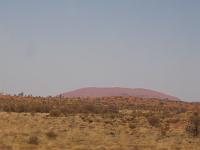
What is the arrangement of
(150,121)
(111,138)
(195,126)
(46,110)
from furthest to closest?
(46,110) < (150,121) < (195,126) < (111,138)

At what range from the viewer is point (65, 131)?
2914cm

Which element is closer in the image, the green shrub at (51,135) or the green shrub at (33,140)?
the green shrub at (33,140)

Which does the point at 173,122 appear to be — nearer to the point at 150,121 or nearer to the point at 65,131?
the point at 150,121

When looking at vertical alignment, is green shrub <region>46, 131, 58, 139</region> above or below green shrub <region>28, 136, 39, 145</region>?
above

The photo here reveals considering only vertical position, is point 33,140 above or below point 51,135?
below

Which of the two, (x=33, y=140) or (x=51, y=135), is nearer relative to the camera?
(x=33, y=140)

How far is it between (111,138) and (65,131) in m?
4.23

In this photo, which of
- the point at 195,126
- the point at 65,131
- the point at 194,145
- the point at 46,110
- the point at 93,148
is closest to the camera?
the point at 93,148

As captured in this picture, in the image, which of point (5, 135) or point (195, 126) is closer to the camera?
point (5, 135)

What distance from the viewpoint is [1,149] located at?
20359mm

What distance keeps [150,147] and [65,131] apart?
309 inches

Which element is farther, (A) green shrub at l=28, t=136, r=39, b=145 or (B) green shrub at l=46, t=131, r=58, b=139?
(B) green shrub at l=46, t=131, r=58, b=139

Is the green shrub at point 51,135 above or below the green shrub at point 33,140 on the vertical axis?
above

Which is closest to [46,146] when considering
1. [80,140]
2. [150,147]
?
[80,140]
